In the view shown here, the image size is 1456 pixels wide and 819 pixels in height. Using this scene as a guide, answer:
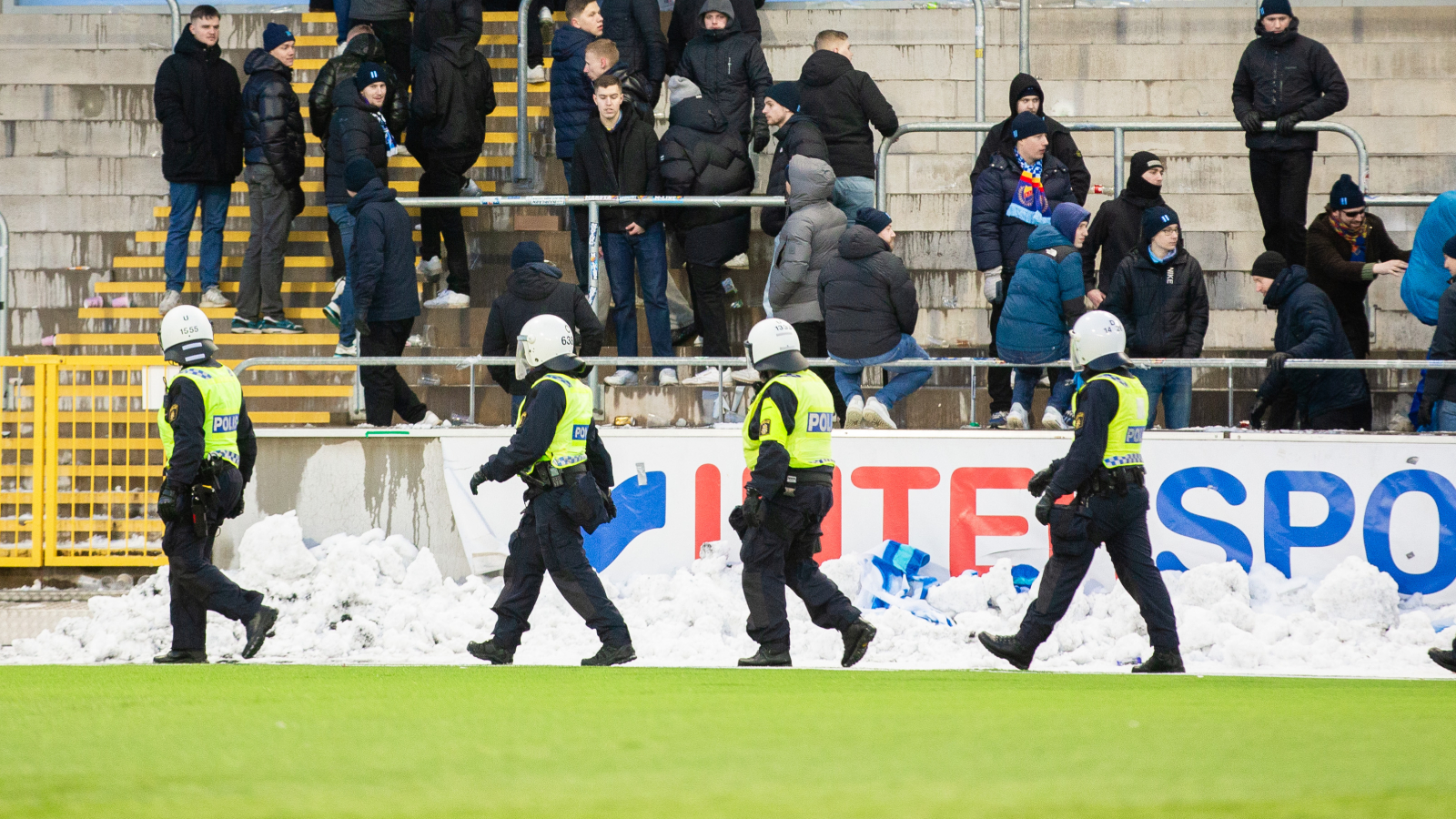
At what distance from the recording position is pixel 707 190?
1216cm

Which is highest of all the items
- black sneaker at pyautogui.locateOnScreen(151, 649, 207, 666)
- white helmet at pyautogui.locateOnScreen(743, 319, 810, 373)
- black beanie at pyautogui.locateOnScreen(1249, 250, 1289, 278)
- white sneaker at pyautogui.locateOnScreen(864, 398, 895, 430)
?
black beanie at pyautogui.locateOnScreen(1249, 250, 1289, 278)

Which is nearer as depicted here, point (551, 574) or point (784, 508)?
point (784, 508)

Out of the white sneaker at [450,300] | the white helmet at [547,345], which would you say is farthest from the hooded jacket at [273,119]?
the white helmet at [547,345]

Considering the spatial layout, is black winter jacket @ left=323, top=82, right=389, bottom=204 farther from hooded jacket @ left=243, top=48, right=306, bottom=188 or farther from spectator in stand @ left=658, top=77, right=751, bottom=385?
spectator in stand @ left=658, top=77, right=751, bottom=385

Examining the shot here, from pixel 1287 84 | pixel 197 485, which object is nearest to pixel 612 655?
pixel 197 485

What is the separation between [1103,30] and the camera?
52.9 feet

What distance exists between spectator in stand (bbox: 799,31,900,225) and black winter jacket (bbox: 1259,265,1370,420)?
10.0 feet

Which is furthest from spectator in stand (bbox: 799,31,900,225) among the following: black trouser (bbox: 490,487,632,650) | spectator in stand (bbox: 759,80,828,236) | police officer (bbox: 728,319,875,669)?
black trouser (bbox: 490,487,632,650)

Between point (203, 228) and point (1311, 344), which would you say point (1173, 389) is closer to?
point (1311, 344)

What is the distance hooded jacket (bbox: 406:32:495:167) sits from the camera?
1291 centimetres

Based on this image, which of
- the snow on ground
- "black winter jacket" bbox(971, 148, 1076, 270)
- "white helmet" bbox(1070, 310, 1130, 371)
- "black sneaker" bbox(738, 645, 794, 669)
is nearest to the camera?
"white helmet" bbox(1070, 310, 1130, 371)

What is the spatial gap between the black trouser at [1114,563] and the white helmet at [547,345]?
9.33 feet

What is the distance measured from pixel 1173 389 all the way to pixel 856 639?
3283mm

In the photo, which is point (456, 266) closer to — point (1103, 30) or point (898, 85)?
point (898, 85)
